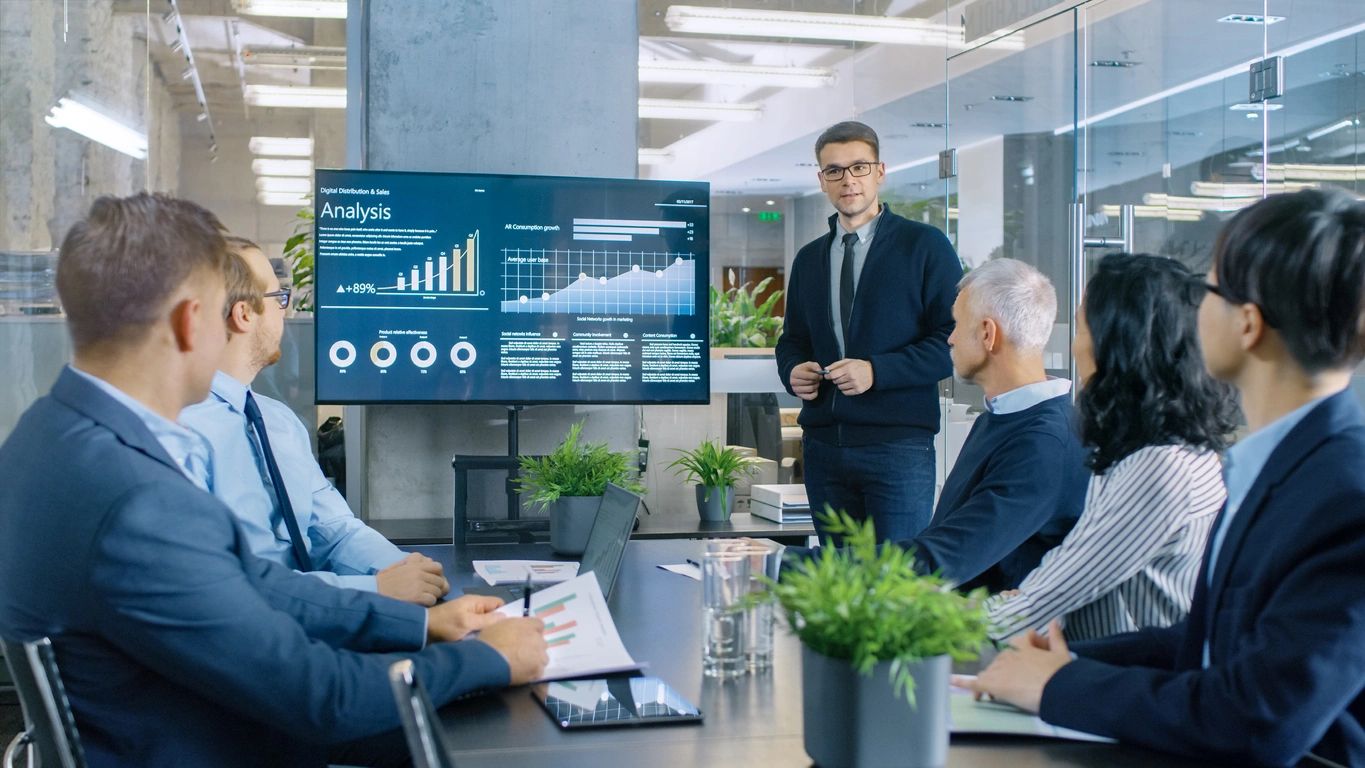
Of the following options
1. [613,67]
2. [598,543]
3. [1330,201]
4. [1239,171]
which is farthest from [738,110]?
[1330,201]

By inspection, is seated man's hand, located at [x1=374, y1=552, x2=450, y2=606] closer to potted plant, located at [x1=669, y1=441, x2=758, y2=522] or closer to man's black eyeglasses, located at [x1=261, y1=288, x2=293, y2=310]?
man's black eyeglasses, located at [x1=261, y1=288, x2=293, y2=310]

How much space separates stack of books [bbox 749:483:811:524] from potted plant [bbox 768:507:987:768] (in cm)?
242

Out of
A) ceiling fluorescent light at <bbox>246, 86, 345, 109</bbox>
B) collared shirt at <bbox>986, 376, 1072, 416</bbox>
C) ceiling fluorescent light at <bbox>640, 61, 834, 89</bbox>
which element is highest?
ceiling fluorescent light at <bbox>640, 61, 834, 89</bbox>

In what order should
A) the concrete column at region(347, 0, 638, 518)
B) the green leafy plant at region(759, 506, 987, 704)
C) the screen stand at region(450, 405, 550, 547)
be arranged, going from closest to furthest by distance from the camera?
the green leafy plant at region(759, 506, 987, 704) < the screen stand at region(450, 405, 550, 547) < the concrete column at region(347, 0, 638, 518)

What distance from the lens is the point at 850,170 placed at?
3.64 m

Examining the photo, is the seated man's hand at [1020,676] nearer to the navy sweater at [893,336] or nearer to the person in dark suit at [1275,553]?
the person in dark suit at [1275,553]

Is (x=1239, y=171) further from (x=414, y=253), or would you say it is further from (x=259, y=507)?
(x=259, y=507)

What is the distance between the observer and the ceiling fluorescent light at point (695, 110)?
279 inches

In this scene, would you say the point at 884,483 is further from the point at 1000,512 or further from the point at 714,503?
the point at 1000,512

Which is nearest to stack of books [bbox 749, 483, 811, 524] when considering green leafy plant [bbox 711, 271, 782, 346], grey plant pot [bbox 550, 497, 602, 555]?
grey plant pot [bbox 550, 497, 602, 555]

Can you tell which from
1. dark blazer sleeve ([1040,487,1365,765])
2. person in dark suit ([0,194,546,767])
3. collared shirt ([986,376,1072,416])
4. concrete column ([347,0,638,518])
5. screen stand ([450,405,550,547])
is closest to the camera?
dark blazer sleeve ([1040,487,1365,765])

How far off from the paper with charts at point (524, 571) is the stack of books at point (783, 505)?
3.80 feet

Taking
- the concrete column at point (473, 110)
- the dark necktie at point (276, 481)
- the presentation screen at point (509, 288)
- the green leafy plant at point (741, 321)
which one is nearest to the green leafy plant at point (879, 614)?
the dark necktie at point (276, 481)

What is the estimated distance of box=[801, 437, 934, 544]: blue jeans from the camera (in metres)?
3.49
